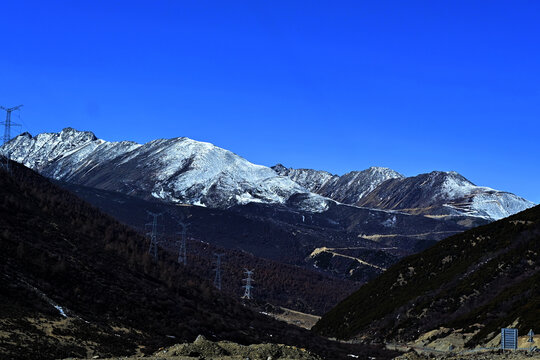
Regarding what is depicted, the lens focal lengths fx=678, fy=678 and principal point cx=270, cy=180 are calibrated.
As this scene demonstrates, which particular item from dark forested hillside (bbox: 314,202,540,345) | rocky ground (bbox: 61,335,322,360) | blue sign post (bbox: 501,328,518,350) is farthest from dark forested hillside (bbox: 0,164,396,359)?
blue sign post (bbox: 501,328,518,350)

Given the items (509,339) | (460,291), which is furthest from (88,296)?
(460,291)

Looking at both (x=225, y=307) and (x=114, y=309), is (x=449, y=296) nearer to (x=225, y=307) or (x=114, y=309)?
(x=225, y=307)

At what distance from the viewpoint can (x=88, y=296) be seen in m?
57.6

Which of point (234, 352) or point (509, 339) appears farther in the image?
point (509, 339)

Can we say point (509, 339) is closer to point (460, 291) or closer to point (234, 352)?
point (234, 352)

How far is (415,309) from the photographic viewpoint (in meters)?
82.2

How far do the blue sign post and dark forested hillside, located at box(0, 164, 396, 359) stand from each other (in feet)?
69.3

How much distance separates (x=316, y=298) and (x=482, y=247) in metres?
94.5

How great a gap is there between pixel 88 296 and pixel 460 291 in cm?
4430

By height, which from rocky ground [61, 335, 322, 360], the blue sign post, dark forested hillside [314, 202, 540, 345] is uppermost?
dark forested hillside [314, 202, 540, 345]

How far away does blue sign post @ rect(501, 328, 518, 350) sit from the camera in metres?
46.0

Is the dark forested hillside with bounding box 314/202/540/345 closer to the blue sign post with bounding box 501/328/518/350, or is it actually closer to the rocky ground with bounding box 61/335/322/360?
the blue sign post with bounding box 501/328/518/350

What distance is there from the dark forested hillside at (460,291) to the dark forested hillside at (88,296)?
10.2 m

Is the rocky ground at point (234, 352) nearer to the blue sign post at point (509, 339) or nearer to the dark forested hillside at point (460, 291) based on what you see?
the blue sign post at point (509, 339)
